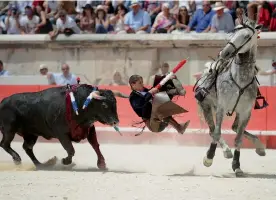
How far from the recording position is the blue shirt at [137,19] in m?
17.3

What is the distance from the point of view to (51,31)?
723 inches

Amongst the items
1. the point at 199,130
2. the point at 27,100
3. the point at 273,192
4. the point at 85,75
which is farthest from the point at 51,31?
the point at 273,192

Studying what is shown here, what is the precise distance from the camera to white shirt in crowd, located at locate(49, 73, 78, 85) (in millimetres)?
16531

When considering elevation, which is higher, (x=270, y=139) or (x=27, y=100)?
(x=27, y=100)

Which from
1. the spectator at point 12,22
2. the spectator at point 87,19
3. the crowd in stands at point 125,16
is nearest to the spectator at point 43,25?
the crowd in stands at point 125,16

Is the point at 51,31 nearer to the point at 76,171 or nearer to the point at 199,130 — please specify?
the point at 199,130

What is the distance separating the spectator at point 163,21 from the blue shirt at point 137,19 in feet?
0.60

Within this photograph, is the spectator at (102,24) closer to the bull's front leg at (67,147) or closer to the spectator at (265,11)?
the spectator at (265,11)

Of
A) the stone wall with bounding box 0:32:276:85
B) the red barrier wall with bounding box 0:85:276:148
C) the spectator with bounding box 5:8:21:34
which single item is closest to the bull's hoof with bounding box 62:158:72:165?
the red barrier wall with bounding box 0:85:276:148

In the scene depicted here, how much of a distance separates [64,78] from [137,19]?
202 cm

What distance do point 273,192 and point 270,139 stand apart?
556 cm

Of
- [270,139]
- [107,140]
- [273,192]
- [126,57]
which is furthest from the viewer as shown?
[126,57]

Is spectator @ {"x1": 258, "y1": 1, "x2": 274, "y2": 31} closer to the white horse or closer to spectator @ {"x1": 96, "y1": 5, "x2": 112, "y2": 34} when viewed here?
spectator @ {"x1": 96, "y1": 5, "x2": 112, "y2": 34}

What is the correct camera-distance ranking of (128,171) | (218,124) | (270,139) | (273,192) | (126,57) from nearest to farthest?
(273,192)
(218,124)
(128,171)
(270,139)
(126,57)
